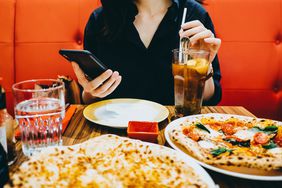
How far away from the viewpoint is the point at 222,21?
1.94 metres

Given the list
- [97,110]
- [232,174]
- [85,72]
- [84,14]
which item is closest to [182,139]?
[232,174]

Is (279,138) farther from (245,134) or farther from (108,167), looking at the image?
(108,167)

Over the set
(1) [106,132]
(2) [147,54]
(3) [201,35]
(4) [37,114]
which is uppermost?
(3) [201,35]

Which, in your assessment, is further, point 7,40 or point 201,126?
point 7,40

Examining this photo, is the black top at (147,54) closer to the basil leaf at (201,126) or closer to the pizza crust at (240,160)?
the basil leaf at (201,126)

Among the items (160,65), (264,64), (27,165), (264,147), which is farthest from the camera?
(264,64)

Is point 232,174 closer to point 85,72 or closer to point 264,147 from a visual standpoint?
point 264,147

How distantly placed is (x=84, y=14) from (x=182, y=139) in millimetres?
1299

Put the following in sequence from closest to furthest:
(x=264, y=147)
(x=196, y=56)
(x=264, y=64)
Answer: (x=264, y=147), (x=196, y=56), (x=264, y=64)

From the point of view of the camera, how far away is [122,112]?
52.1 inches

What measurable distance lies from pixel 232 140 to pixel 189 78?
35cm

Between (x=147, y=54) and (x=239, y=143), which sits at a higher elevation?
(x=147, y=54)

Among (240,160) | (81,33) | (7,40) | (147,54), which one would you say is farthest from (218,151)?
(7,40)

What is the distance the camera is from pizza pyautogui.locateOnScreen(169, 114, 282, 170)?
0.87 m
